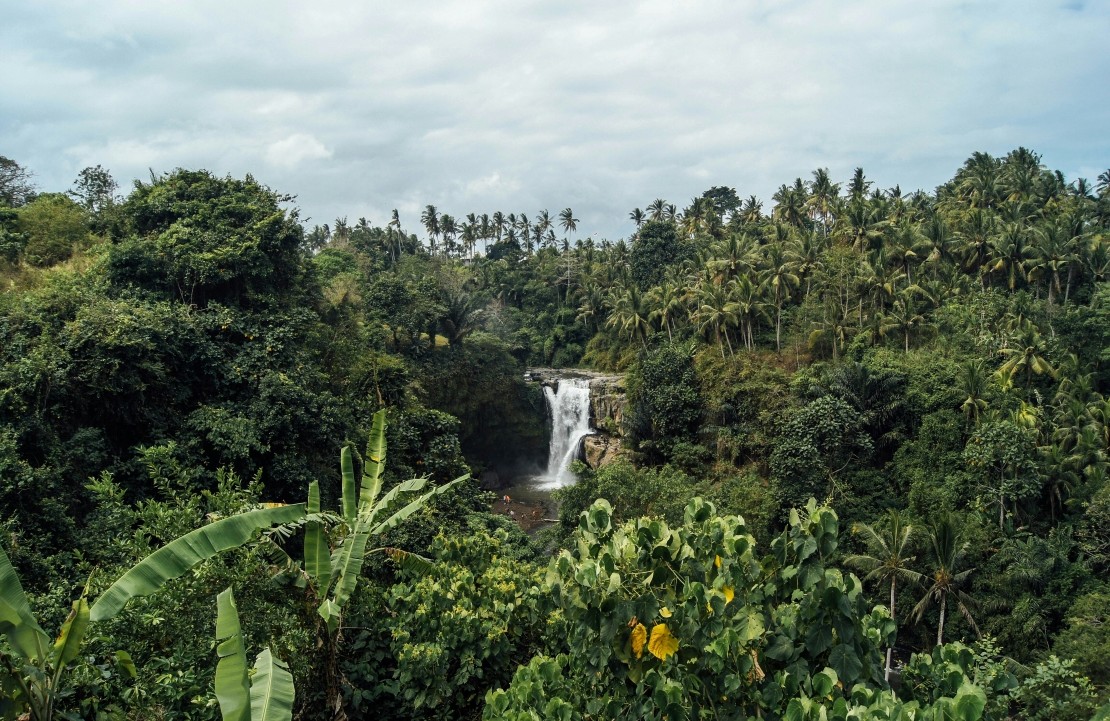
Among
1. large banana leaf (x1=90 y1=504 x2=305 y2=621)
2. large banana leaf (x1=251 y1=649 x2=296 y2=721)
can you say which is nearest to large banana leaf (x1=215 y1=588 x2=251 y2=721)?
large banana leaf (x1=251 y1=649 x2=296 y2=721)

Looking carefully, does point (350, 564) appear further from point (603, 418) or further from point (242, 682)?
point (603, 418)

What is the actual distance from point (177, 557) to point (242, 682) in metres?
1.84

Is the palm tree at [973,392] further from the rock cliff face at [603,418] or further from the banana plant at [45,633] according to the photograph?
the banana plant at [45,633]

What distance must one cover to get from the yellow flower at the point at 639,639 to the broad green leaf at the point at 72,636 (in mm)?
4448

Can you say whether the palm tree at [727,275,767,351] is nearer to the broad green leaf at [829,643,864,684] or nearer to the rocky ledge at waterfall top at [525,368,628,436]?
the rocky ledge at waterfall top at [525,368,628,436]

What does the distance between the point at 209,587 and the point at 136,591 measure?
1.75 metres

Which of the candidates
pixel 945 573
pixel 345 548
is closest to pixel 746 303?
pixel 945 573

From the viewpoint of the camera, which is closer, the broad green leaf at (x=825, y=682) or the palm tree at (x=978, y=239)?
the broad green leaf at (x=825, y=682)

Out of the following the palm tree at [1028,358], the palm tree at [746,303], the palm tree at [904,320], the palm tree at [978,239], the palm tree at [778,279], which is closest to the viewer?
the palm tree at [1028,358]

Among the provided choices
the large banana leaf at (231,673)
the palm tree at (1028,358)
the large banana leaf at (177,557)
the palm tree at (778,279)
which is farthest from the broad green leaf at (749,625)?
the palm tree at (778,279)

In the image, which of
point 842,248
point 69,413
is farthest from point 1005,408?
point 69,413

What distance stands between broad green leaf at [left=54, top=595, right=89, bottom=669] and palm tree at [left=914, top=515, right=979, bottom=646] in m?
22.8

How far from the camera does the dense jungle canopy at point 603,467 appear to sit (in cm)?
510

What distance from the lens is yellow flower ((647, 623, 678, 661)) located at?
4801 millimetres
